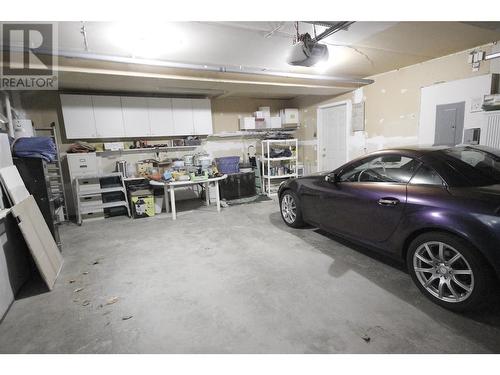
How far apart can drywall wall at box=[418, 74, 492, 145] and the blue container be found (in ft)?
11.6

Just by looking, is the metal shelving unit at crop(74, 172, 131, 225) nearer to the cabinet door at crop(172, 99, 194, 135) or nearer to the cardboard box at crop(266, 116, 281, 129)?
the cabinet door at crop(172, 99, 194, 135)

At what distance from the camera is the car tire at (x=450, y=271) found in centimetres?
162

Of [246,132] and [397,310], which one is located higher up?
[246,132]

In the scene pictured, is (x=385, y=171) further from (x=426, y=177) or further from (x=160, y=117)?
(x=160, y=117)

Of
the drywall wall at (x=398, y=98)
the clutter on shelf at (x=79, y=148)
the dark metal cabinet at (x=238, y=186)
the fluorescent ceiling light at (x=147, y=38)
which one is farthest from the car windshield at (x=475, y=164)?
the clutter on shelf at (x=79, y=148)

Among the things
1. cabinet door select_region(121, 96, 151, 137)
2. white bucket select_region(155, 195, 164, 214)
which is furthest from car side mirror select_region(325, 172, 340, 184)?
cabinet door select_region(121, 96, 151, 137)

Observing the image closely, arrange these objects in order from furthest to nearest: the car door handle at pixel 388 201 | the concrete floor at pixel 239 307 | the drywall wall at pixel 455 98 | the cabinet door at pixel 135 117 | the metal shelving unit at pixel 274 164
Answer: the metal shelving unit at pixel 274 164 < the cabinet door at pixel 135 117 < the drywall wall at pixel 455 98 < the car door handle at pixel 388 201 < the concrete floor at pixel 239 307

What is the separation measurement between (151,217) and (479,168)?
14.9 ft

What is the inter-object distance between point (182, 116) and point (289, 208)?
133 inches

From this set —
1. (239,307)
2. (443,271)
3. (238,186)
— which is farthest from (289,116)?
(239,307)

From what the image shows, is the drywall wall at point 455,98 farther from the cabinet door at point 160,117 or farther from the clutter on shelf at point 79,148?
the clutter on shelf at point 79,148
